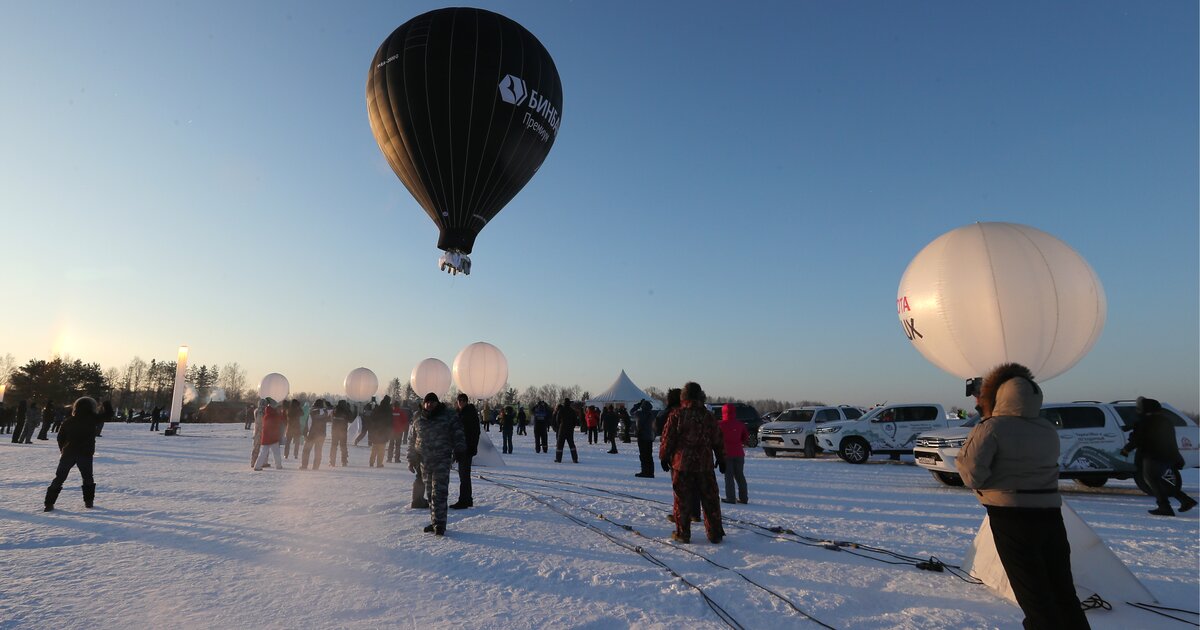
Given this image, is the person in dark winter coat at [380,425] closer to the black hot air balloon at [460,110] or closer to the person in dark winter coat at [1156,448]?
the black hot air balloon at [460,110]

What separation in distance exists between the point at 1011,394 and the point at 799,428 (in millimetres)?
16327

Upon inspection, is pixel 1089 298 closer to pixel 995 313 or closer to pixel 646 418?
pixel 995 313

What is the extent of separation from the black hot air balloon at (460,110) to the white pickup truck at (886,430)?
1153 cm

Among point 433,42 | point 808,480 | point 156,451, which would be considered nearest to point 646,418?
point 808,480

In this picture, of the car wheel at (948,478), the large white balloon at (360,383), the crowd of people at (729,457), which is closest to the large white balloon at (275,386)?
the large white balloon at (360,383)

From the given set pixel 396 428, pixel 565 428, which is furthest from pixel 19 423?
pixel 565 428

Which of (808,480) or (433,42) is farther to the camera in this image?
(433,42)

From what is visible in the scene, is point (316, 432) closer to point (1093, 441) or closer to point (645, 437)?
point (645, 437)

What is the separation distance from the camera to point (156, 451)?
1920cm

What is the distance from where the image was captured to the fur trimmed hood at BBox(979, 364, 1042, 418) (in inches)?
132

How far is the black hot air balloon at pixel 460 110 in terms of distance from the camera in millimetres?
13516

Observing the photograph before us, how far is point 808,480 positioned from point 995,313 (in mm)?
6962

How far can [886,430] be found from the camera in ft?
54.3

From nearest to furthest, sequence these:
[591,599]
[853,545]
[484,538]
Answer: [591,599] → [853,545] → [484,538]
